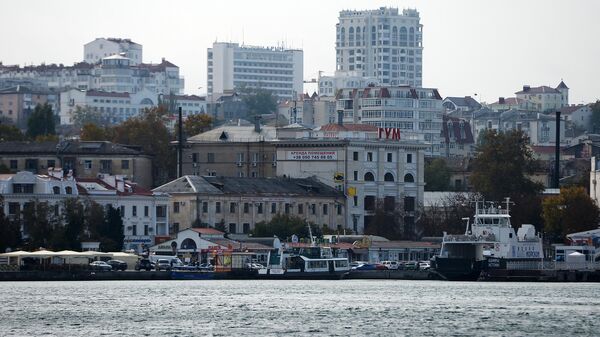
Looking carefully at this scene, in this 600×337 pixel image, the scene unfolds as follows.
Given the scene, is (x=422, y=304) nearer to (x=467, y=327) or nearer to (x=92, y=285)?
(x=467, y=327)

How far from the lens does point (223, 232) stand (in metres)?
162

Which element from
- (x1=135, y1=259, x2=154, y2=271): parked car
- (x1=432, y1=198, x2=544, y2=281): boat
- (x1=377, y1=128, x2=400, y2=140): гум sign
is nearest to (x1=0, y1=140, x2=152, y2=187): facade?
(x1=377, y1=128, x2=400, y2=140): гум sign

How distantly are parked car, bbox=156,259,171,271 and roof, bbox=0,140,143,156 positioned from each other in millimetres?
31912

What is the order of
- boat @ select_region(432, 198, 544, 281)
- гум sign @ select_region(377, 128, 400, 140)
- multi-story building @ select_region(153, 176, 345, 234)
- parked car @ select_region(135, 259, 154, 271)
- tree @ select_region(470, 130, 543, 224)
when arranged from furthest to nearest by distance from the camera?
1. tree @ select_region(470, 130, 543, 224)
2. гум sign @ select_region(377, 128, 400, 140)
3. multi-story building @ select_region(153, 176, 345, 234)
4. parked car @ select_region(135, 259, 154, 271)
5. boat @ select_region(432, 198, 544, 281)

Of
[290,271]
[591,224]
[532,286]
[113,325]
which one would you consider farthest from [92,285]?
[591,224]

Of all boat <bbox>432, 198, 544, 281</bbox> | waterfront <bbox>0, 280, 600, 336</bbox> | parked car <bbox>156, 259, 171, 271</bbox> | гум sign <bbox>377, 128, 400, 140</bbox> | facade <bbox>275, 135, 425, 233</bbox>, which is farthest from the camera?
гум sign <bbox>377, 128, 400, 140</bbox>

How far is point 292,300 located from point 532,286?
78.6ft

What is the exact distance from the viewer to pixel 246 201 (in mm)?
169625

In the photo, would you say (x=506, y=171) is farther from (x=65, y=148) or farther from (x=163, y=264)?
(x=163, y=264)

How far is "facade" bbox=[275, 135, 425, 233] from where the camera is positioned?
585 ft

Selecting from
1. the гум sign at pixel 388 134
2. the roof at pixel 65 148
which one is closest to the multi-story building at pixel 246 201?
the гум sign at pixel 388 134

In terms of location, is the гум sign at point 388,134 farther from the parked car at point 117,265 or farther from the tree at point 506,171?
the parked car at point 117,265

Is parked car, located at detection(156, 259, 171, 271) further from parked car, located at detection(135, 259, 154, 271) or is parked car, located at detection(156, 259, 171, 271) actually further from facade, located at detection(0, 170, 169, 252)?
facade, located at detection(0, 170, 169, 252)

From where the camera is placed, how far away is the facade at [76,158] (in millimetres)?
179375
